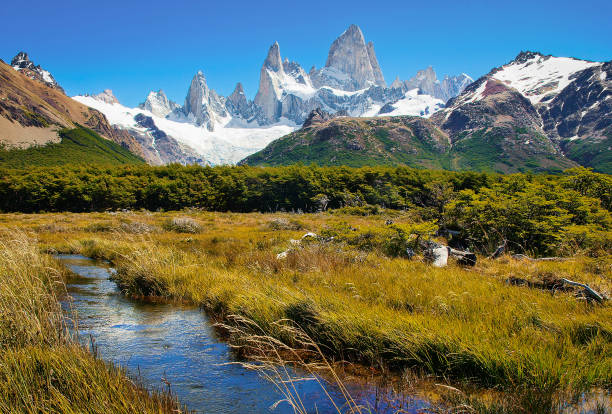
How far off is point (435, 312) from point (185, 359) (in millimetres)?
4613

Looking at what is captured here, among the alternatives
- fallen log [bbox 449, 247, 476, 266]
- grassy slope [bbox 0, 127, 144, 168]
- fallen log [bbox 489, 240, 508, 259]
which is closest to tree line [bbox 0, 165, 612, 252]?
fallen log [bbox 489, 240, 508, 259]

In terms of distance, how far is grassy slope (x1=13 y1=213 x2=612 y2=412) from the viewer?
4418 mm

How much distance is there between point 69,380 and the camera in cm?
374

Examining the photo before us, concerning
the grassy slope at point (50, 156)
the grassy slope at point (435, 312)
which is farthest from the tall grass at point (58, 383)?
the grassy slope at point (50, 156)

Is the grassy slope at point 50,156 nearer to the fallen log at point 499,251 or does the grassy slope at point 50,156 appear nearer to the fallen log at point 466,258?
the fallen log at point 466,258

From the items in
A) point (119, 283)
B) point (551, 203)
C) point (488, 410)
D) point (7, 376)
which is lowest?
point (119, 283)

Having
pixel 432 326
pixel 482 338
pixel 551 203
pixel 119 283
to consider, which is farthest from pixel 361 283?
pixel 551 203

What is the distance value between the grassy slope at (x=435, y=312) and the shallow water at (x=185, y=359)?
830 millimetres

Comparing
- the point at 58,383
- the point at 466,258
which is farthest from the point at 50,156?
the point at 58,383

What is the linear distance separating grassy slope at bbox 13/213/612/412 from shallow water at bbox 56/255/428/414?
83cm

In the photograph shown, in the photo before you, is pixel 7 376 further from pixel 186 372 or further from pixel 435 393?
pixel 435 393

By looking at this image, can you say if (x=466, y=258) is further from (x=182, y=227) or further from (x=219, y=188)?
(x=219, y=188)

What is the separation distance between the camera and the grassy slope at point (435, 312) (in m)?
4.42

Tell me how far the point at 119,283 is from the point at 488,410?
37.6 feet
